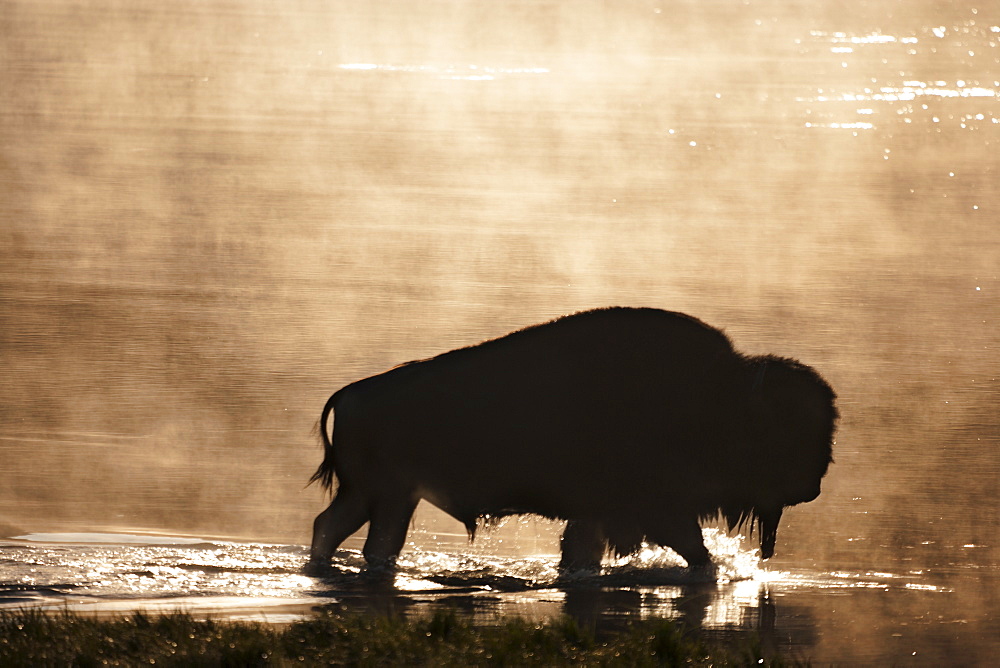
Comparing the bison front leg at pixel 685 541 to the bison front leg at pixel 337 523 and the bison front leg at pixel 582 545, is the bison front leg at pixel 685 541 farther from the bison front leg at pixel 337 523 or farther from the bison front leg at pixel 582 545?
the bison front leg at pixel 337 523

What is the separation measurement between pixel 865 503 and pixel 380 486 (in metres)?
3.16

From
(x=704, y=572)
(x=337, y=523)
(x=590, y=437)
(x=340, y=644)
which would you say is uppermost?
(x=590, y=437)

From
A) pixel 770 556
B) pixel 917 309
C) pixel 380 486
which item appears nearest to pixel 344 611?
pixel 380 486

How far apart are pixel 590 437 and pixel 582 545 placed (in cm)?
48

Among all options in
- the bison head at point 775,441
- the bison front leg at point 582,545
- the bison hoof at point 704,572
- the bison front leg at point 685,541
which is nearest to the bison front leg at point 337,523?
the bison front leg at point 582,545

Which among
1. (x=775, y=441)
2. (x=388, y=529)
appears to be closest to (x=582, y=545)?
(x=388, y=529)

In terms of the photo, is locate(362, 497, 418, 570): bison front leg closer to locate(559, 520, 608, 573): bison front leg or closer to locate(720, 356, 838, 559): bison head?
locate(559, 520, 608, 573): bison front leg

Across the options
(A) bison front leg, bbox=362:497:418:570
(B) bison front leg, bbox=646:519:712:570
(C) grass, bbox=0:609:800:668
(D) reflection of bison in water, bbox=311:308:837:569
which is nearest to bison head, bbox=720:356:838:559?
(D) reflection of bison in water, bbox=311:308:837:569

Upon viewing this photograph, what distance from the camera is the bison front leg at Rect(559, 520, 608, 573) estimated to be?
5.79m

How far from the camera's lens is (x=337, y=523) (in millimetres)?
5793

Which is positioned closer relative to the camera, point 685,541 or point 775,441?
point 685,541

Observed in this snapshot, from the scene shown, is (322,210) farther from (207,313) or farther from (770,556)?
(770,556)

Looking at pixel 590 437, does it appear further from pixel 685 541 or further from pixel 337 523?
pixel 337 523

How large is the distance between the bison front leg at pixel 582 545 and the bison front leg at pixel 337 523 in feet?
2.93
